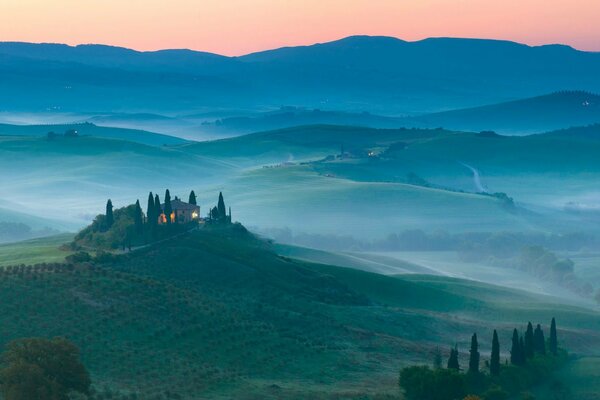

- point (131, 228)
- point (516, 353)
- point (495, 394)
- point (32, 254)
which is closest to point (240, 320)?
point (516, 353)

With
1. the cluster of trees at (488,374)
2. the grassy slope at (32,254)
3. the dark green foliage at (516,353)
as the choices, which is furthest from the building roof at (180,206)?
the dark green foliage at (516,353)

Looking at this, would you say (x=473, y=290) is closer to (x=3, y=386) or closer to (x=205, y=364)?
(x=205, y=364)

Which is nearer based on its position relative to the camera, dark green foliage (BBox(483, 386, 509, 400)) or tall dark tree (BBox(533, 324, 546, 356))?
dark green foliage (BBox(483, 386, 509, 400))

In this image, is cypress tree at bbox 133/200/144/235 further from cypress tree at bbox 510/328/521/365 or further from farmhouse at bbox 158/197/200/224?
cypress tree at bbox 510/328/521/365

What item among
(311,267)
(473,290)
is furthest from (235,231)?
(473,290)

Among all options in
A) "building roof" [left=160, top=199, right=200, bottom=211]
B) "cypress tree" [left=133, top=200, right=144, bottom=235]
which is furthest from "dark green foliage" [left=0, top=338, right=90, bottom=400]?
"building roof" [left=160, top=199, right=200, bottom=211]

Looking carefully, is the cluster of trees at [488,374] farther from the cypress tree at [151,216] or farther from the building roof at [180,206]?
the building roof at [180,206]
